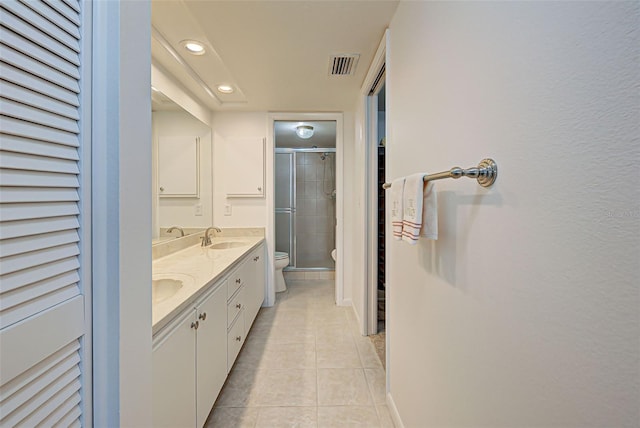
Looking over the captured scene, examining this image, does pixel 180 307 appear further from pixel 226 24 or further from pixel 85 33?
pixel 226 24

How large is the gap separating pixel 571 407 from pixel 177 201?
2652 mm

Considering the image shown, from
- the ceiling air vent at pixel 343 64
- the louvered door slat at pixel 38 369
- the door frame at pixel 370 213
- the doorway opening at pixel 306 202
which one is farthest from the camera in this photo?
the doorway opening at pixel 306 202

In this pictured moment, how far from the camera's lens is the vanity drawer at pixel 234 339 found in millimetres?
1779

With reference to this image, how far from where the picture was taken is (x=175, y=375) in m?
1.09

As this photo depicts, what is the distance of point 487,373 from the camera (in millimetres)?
736

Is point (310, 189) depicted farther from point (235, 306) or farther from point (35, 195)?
point (35, 195)

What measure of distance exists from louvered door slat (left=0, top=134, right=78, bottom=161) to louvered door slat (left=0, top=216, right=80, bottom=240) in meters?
0.11

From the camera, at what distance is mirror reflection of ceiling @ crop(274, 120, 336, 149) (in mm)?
3797

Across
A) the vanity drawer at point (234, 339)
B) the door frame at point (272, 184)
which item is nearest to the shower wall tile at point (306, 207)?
the door frame at point (272, 184)

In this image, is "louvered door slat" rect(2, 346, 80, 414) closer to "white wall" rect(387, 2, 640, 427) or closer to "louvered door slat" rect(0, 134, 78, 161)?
"louvered door slat" rect(0, 134, 78, 161)

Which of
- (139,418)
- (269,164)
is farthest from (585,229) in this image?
(269,164)

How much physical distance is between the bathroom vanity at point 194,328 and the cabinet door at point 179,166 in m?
0.58

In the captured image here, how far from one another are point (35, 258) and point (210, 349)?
1.16m

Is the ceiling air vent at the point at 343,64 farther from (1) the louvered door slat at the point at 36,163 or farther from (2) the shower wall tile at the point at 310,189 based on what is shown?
(2) the shower wall tile at the point at 310,189
